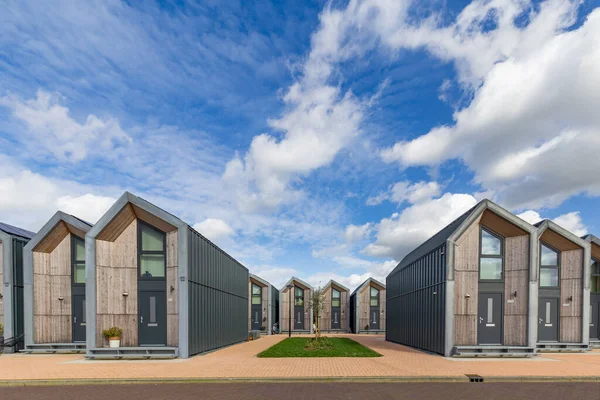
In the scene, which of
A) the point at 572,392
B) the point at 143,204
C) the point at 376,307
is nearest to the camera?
the point at 572,392

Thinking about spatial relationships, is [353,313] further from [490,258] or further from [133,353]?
[133,353]

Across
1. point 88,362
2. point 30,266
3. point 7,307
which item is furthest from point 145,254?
point 7,307

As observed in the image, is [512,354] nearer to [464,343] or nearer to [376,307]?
[464,343]

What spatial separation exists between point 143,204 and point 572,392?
1738cm

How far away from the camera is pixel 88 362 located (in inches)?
585

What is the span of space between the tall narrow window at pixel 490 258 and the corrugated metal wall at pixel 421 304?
6.99ft

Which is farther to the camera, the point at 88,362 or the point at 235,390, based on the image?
the point at 88,362

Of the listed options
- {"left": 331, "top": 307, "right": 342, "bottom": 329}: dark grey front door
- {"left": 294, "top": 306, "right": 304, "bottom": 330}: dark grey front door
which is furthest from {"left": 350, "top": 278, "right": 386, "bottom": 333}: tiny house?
{"left": 294, "top": 306, "right": 304, "bottom": 330}: dark grey front door

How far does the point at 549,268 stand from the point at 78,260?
26.5 meters

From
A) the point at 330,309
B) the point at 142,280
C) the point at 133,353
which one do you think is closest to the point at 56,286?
the point at 142,280

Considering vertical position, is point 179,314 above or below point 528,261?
below

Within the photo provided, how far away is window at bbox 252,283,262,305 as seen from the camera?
1609 inches

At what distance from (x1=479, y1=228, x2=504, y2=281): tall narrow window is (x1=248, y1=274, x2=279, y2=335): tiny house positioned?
89.7ft

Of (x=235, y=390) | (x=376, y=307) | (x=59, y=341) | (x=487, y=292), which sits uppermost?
(x=487, y=292)
